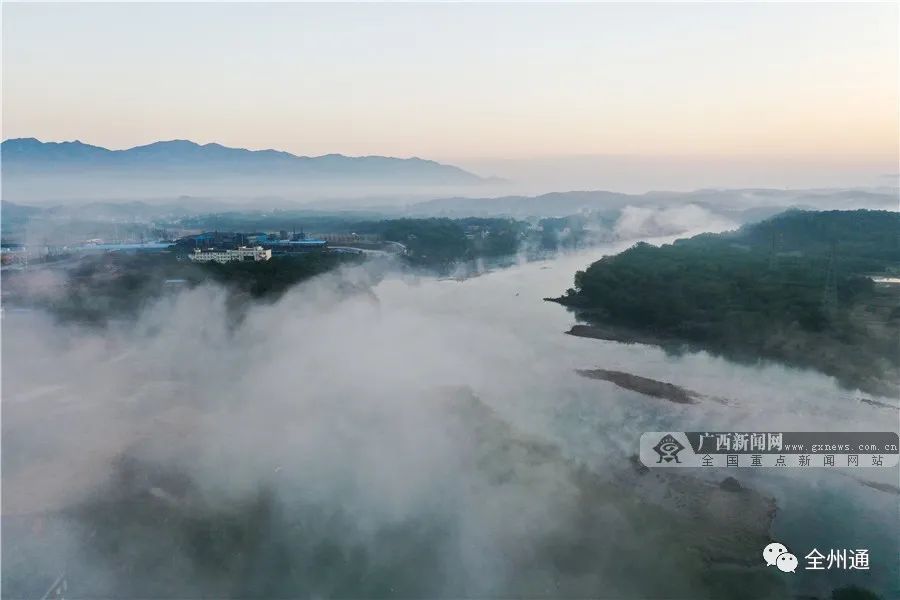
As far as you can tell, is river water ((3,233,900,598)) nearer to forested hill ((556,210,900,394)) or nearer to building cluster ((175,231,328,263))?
forested hill ((556,210,900,394))

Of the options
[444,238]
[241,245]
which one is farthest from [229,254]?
[444,238]

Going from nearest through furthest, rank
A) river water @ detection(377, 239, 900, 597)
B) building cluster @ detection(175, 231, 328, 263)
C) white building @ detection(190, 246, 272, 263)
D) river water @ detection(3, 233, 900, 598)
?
river water @ detection(377, 239, 900, 597)
river water @ detection(3, 233, 900, 598)
white building @ detection(190, 246, 272, 263)
building cluster @ detection(175, 231, 328, 263)

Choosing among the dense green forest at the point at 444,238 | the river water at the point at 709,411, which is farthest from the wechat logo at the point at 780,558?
the dense green forest at the point at 444,238

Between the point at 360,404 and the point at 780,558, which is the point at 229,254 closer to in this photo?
the point at 360,404

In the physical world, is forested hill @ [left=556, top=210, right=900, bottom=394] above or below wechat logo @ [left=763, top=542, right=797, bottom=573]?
above

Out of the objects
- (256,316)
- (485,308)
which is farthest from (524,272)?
(256,316)

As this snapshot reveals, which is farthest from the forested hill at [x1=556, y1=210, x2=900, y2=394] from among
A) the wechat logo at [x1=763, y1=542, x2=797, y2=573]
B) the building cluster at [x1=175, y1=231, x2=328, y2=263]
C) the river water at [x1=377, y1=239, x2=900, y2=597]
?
the building cluster at [x1=175, y1=231, x2=328, y2=263]

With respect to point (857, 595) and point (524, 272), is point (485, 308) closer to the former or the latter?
point (524, 272)
